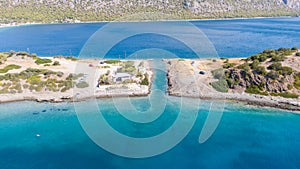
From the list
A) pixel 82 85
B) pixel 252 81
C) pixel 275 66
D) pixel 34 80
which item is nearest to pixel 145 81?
pixel 82 85

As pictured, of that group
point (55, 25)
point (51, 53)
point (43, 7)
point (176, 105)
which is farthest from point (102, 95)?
point (43, 7)

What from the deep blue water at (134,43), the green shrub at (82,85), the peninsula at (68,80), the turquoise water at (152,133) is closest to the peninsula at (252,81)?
the turquoise water at (152,133)

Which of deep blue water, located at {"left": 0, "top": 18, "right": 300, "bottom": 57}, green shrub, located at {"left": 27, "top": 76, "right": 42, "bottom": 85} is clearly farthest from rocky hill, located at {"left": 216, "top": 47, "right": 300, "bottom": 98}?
green shrub, located at {"left": 27, "top": 76, "right": 42, "bottom": 85}

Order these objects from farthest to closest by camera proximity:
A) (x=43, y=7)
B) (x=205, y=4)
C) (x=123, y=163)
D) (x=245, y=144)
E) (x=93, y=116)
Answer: (x=205, y=4) < (x=43, y=7) < (x=93, y=116) < (x=245, y=144) < (x=123, y=163)

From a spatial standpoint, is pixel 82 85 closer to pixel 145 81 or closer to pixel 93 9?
pixel 145 81

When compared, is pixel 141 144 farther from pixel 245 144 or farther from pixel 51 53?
pixel 51 53
